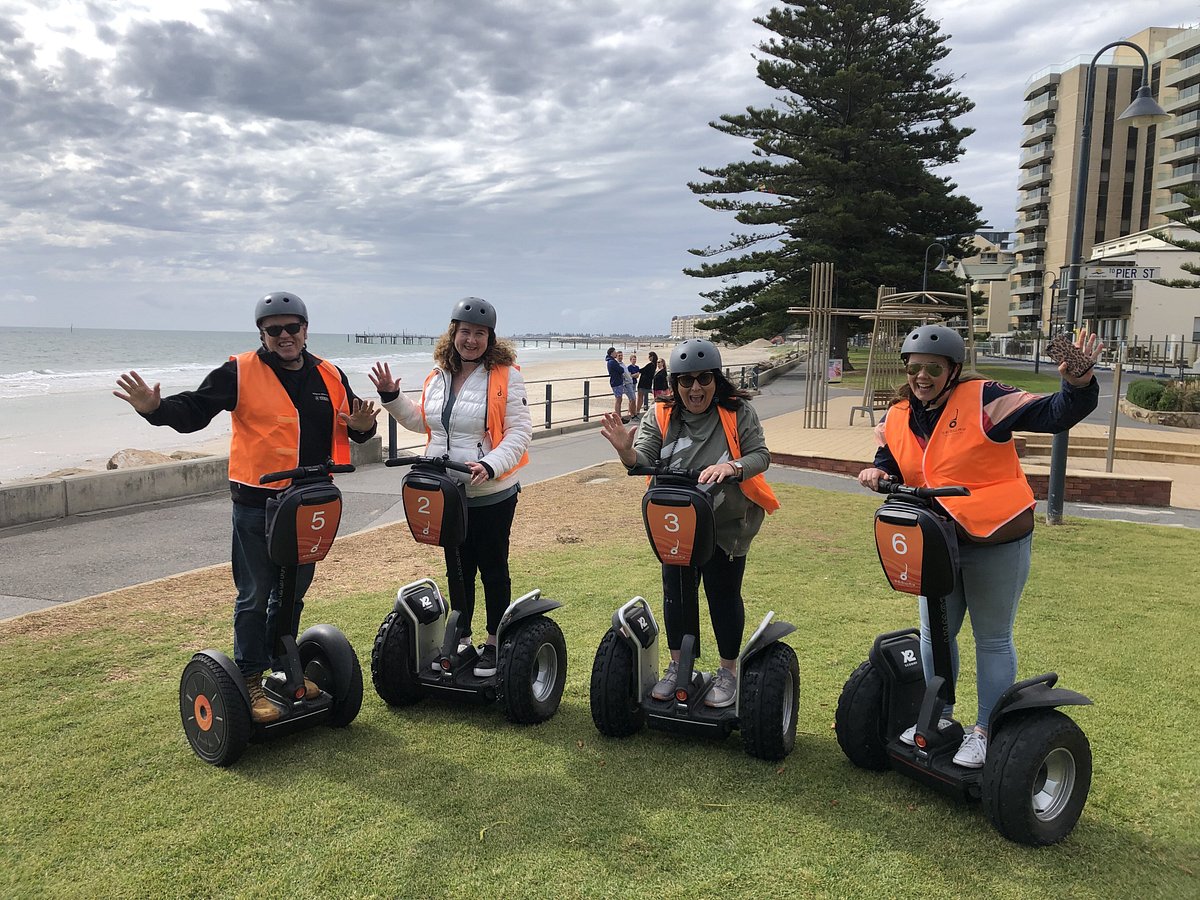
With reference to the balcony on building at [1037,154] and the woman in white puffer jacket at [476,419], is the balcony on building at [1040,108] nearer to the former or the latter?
the balcony on building at [1037,154]

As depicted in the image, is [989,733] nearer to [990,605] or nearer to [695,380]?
[990,605]

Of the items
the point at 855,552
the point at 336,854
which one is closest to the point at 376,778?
the point at 336,854

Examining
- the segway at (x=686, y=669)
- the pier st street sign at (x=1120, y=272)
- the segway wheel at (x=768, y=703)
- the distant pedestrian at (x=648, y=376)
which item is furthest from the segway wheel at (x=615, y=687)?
the distant pedestrian at (x=648, y=376)

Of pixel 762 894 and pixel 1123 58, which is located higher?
pixel 1123 58

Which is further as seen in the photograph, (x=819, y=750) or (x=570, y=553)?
(x=570, y=553)

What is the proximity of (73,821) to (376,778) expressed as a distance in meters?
1.05

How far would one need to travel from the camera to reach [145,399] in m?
3.30

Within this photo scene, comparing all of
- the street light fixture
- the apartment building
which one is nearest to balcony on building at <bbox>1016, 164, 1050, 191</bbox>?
the apartment building

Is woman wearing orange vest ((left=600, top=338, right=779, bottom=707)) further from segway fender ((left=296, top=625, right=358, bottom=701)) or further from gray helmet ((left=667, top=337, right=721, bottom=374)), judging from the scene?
segway fender ((left=296, top=625, right=358, bottom=701))

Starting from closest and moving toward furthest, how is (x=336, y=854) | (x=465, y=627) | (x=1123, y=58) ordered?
(x=336, y=854), (x=465, y=627), (x=1123, y=58)

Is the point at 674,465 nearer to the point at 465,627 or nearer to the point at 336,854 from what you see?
the point at 465,627

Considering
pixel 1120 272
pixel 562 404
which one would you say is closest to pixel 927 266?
pixel 562 404

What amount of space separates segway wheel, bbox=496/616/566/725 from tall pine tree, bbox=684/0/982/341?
29905 mm

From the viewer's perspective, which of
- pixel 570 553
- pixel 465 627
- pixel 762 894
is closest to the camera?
pixel 762 894
